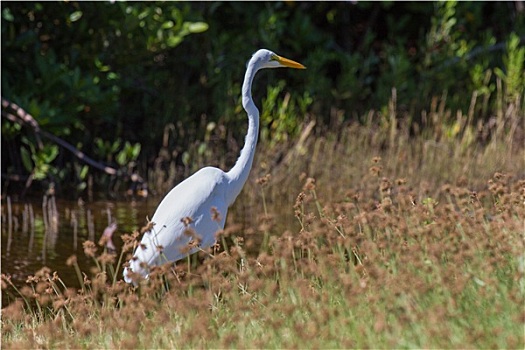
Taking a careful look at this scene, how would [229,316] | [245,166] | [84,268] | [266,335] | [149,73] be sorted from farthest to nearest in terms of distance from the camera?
[149,73] → [84,268] → [245,166] → [229,316] → [266,335]

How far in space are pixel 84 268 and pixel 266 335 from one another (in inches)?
151

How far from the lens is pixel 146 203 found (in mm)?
9852

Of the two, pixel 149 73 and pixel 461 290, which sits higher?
pixel 149 73

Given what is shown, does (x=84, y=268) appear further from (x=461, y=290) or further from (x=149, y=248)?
(x=461, y=290)

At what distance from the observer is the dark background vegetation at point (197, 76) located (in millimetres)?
9789

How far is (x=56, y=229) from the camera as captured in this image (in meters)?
8.63

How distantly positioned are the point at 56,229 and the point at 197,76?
165 inches

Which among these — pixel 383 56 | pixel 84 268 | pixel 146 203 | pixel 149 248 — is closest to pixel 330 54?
pixel 383 56

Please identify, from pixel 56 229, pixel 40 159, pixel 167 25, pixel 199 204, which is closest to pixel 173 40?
pixel 167 25

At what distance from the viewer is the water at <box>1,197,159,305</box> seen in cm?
748

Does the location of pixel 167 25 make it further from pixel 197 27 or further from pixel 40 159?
pixel 40 159

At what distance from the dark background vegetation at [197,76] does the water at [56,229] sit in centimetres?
32

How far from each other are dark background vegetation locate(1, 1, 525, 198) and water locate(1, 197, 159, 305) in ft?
1.07

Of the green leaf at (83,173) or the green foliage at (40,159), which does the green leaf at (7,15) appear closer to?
the green foliage at (40,159)
